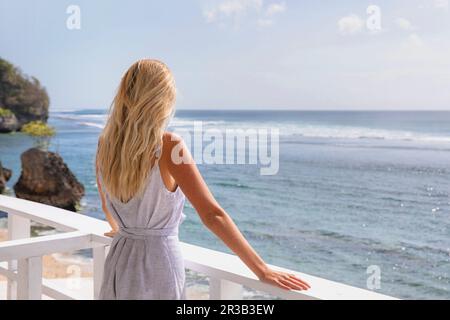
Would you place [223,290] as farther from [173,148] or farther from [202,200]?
[173,148]

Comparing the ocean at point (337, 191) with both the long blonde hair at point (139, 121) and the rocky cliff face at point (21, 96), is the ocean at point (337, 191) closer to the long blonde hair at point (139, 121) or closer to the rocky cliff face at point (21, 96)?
the rocky cliff face at point (21, 96)

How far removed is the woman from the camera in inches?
46.0

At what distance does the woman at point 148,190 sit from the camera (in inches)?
46.0

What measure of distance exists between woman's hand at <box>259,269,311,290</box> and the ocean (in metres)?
16.4

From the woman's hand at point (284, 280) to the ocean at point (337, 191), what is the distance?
16.4 m

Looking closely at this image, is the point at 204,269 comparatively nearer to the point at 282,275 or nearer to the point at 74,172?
the point at 282,275

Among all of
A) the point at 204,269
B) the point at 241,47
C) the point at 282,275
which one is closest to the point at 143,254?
the point at 204,269

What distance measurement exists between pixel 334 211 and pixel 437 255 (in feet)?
15.4

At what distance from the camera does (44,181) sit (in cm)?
1886

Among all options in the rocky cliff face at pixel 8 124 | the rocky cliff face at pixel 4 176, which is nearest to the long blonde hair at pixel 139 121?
the rocky cliff face at pixel 4 176

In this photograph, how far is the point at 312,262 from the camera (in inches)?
720

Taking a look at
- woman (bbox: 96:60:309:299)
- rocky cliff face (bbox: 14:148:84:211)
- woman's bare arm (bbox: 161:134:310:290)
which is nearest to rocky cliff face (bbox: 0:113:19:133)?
rocky cliff face (bbox: 14:148:84:211)

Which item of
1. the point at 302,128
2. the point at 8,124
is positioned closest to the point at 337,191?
the point at 302,128

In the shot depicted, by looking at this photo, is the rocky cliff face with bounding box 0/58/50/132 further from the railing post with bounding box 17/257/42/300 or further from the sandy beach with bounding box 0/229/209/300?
the railing post with bounding box 17/257/42/300
